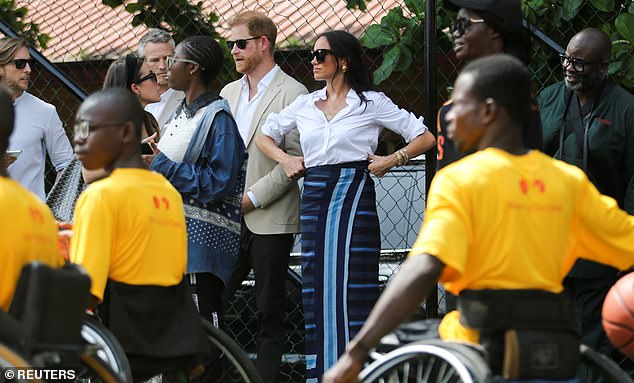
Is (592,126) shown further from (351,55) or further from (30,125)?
(30,125)

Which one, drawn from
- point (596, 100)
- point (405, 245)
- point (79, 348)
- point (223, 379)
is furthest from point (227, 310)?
point (79, 348)

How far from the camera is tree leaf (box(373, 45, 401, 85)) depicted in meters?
7.21

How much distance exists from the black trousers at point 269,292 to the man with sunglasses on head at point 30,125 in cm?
116

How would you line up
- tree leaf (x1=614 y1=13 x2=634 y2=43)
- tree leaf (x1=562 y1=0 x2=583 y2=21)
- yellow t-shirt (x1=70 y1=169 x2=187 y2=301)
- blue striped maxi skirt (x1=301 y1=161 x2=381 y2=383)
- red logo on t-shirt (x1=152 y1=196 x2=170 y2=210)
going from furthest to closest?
tree leaf (x1=562 y1=0 x2=583 y2=21) → tree leaf (x1=614 y1=13 x2=634 y2=43) → blue striped maxi skirt (x1=301 y1=161 x2=381 y2=383) → red logo on t-shirt (x1=152 y1=196 x2=170 y2=210) → yellow t-shirt (x1=70 y1=169 x2=187 y2=301)

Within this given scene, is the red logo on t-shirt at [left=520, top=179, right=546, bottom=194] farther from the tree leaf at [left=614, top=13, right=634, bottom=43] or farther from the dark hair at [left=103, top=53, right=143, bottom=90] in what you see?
the dark hair at [left=103, top=53, right=143, bottom=90]

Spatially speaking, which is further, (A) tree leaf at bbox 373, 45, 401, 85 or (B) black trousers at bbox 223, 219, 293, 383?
(A) tree leaf at bbox 373, 45, 401, 85

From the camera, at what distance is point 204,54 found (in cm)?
678

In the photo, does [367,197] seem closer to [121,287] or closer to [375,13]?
[375,13]

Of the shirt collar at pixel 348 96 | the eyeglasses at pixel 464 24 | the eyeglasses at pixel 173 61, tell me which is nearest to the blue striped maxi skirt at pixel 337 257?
the shirt collar at pixel 348 96

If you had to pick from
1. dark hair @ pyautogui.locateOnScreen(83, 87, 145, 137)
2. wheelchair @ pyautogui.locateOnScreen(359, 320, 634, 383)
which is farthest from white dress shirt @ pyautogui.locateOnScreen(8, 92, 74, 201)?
wheelchair @ pyautogui.locateOnScreen(359, 320, 634, 383)

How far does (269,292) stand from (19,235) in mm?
2500

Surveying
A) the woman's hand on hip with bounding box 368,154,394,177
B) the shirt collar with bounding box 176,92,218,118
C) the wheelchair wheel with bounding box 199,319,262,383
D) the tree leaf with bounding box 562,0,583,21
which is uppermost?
the tree leaf with bounding box 562,0,583,21

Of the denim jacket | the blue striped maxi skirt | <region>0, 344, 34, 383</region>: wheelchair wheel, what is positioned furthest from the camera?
the blue striped maxi skirt

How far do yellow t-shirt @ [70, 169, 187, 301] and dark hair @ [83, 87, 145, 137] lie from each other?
0.68ft
